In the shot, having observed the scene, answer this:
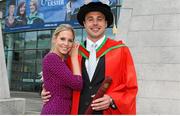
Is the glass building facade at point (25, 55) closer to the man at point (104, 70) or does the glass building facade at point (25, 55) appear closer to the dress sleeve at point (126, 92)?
the man at point (104, 70)

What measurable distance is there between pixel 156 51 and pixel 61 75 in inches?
179

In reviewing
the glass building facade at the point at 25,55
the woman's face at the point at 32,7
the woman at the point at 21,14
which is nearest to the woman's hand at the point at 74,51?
the glass building facade at the point at 25,55

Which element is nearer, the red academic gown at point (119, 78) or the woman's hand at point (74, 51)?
the red academic gown at point (119, 78)

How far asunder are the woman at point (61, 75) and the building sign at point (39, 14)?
18486 millimetres

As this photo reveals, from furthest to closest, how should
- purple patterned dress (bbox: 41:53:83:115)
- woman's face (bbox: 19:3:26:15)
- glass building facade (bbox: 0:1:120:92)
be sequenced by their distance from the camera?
glass building facade (bbox: 0:1:120:92) → woman's face (bbox: 19:3:26:15) → purple patterned dress (bbox: 41:53:83:115)

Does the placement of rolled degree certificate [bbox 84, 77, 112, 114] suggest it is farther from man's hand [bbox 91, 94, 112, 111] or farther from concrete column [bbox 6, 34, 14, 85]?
concrete column [bbox 6, 34, 14, 85]

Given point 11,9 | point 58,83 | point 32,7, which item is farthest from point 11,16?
point 58,83

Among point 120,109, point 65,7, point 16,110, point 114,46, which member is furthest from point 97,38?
point 65,7

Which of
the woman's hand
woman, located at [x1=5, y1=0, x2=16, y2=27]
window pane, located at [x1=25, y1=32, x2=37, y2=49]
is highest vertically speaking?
woman, located at [x1=5, y1=0, x2=16, y2=27]

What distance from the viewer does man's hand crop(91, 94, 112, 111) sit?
244cm

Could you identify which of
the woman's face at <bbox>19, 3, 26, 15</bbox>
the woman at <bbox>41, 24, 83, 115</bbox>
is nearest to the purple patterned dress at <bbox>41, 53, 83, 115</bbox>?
the woman at <bbox>41, 24, 83, 115</bbox>

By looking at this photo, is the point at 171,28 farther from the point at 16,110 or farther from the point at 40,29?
the point at 40,29

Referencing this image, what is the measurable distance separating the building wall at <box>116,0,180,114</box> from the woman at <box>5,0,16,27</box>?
2143 cm

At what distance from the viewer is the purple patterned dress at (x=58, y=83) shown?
8.38 ft
